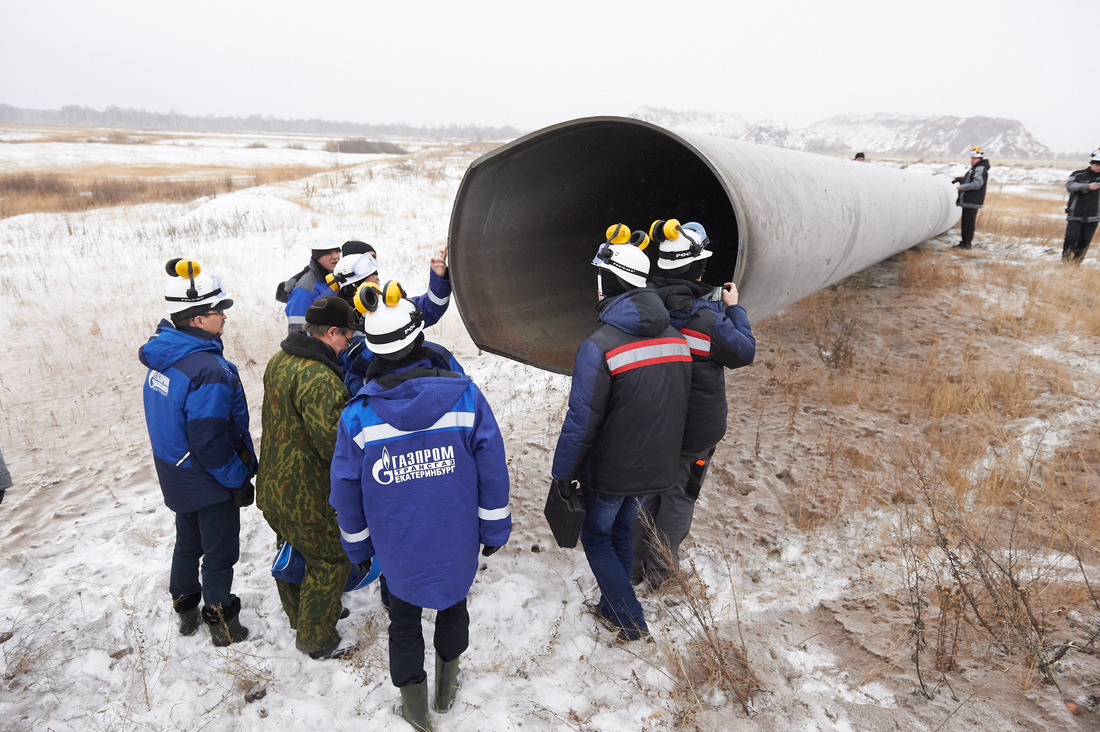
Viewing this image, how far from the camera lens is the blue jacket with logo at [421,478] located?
6.00 ft

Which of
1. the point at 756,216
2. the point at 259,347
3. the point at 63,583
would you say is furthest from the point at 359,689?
the point at 259,347

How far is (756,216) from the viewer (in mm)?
2254

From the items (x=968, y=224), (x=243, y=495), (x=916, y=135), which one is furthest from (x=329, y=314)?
(x=916, y=135)

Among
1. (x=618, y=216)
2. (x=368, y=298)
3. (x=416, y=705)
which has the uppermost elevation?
(x=618, y=216)

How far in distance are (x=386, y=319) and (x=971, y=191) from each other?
9293 millimetres

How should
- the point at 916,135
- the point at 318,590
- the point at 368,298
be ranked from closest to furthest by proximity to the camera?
1. the point at 368,298
2. the point at 318,590
3. the point at 916,135

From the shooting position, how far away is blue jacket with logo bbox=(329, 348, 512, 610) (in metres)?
1.83

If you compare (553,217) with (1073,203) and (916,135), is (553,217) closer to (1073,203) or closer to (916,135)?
(1073,203)

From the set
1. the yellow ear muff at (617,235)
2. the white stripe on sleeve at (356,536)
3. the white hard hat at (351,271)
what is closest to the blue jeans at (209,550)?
the white stripe on sleeve at (356,536)

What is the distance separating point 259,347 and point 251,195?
8.20 metres

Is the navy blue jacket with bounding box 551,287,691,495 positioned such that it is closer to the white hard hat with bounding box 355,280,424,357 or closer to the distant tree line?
the white hard hat with bounding box 355,280,424,357

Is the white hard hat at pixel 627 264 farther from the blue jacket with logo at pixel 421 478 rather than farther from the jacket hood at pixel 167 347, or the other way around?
the jacket hood at pixel 167 347

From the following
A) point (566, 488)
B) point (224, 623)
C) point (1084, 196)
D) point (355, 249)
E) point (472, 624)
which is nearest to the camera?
point (566, 488)

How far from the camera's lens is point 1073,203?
694 centimetres
